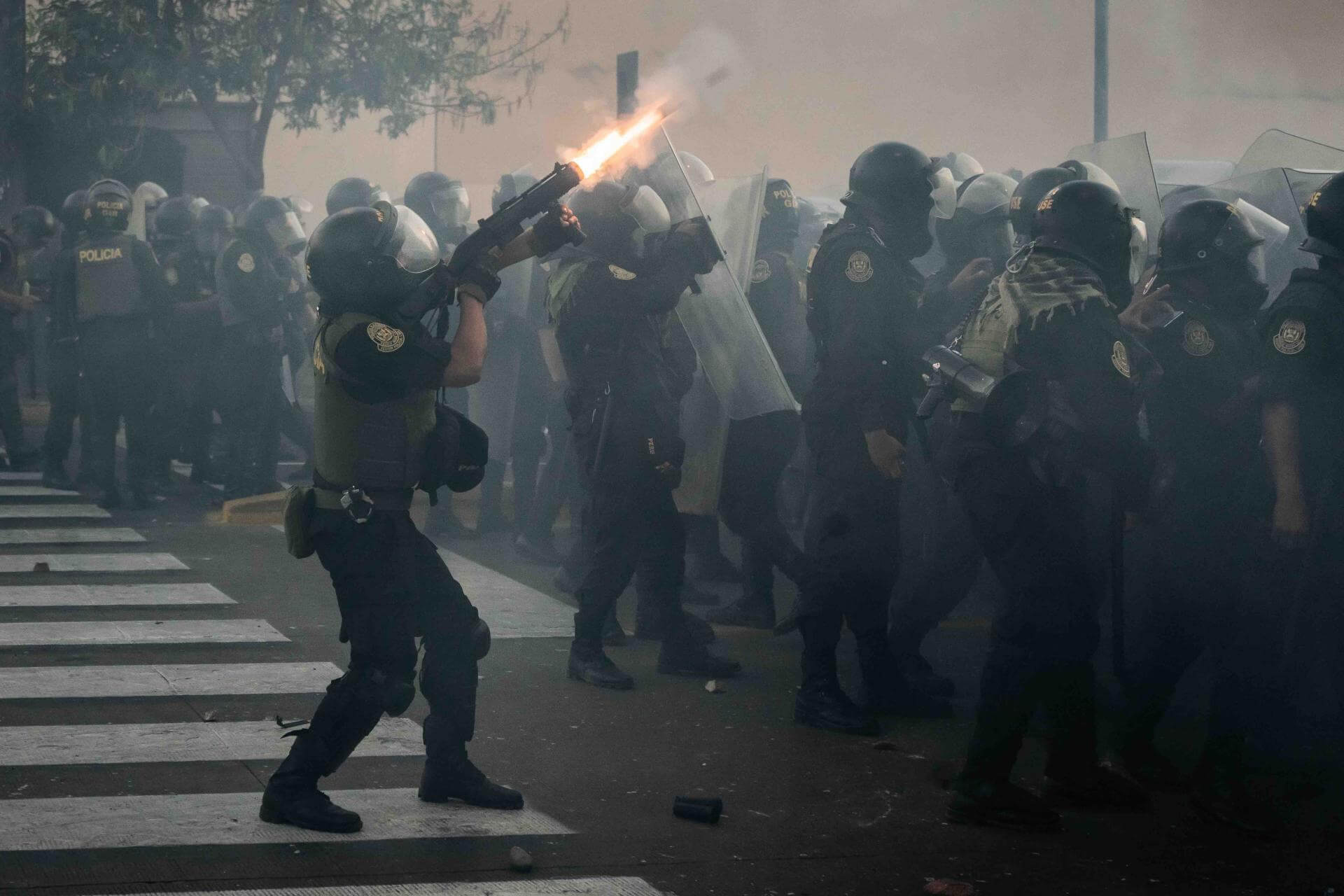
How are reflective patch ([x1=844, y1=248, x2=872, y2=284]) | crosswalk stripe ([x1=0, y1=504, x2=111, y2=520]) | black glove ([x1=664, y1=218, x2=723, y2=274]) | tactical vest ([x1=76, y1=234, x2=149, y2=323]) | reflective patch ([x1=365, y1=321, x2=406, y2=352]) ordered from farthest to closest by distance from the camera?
tactical vest ([x1=76, y1=234, x2=149, y2=323]) < crosswalk stripe ([x1=0, y1=504, x2=111, y2=520]) < black glove ([x1=664, y1=218, x2=723, y2=274]) < reflective patch ([x1=844, y1=248, x2=872, y2=284]) < reflective patch ([x1=365, y1=321, x2=406, y2=352])

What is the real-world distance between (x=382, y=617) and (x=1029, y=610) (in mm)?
1710

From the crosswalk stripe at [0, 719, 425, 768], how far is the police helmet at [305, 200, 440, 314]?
1447mm

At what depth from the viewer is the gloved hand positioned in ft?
15.3

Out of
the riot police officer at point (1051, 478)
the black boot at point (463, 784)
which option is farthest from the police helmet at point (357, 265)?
the riot police officer at point (1051, 478)

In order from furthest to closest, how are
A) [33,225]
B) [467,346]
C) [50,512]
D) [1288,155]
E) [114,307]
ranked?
[33,225] → [50,512] → [114,307] → [1288,155] → [467,346]

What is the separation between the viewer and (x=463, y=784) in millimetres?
4730

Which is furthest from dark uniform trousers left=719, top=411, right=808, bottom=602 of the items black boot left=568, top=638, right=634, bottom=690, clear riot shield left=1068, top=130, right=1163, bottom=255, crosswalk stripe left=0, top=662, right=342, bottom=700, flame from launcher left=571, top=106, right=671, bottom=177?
flame from launcher left=571, top=106, right=671, bottom=177

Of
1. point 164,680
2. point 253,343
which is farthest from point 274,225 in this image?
point 164,680

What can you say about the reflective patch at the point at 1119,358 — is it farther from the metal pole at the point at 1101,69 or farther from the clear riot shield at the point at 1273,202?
the metal pole at the point at 1101,69

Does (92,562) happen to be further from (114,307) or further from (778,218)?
(778,218)

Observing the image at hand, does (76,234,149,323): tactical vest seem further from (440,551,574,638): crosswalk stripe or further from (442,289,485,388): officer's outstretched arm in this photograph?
(442,289,485,388): officer's outstretched arm

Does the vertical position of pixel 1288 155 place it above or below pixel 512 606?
above

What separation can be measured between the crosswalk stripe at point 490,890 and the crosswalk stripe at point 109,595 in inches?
163

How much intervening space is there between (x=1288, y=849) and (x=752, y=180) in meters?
3.76
